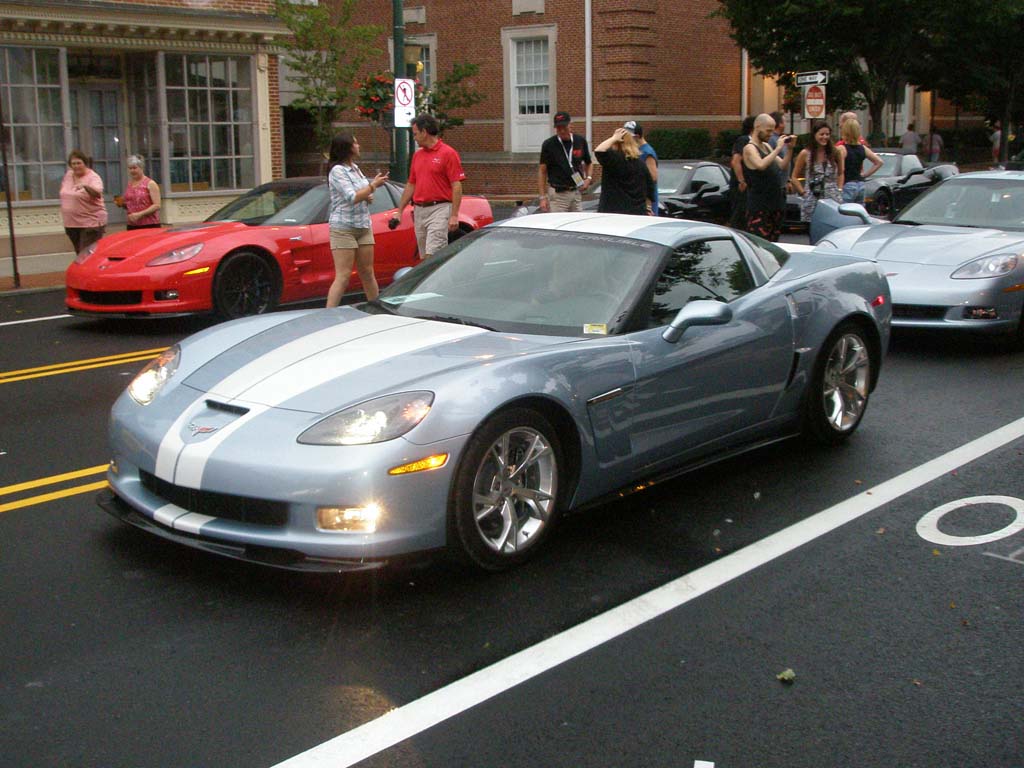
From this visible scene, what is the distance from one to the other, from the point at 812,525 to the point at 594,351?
52.8 inches

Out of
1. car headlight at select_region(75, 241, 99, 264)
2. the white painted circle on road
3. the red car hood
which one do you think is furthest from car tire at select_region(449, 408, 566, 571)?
car headlight at select_region(75, 241, 99, 264)

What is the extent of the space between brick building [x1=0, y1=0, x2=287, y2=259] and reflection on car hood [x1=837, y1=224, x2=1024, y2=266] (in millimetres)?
13445

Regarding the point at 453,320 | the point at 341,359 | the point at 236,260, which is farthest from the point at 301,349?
the point at 236,260

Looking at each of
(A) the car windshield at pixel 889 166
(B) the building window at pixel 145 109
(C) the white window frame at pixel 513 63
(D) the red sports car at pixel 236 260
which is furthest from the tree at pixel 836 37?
(D) the red sports car at pixel 236 260

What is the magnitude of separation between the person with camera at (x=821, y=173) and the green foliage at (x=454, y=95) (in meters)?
21.3

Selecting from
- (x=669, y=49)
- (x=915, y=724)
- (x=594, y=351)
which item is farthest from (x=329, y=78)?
(x=915, y=724)

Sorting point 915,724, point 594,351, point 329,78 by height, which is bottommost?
point 915,724

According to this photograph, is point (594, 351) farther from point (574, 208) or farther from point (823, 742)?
point (574, 208)

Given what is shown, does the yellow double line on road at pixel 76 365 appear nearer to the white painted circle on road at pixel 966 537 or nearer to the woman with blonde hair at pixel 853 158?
the white painted circle on road at pixel 966 537

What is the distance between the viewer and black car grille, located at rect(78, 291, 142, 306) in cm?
1109

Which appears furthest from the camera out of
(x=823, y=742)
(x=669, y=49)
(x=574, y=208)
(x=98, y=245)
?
(x=669, y=49)

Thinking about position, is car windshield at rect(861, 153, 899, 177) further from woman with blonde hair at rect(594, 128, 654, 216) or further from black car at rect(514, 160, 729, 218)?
woman with blonde hair at rect(594, 128, 654, 216)

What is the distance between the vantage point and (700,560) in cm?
518

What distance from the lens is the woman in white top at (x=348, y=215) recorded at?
34.4 ft
